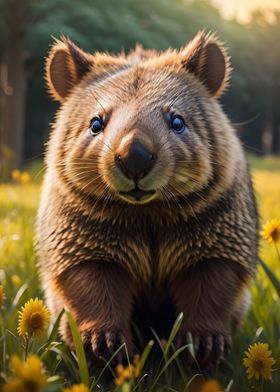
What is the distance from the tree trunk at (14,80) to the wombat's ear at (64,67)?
11844mm

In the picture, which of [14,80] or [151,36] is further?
[151,36]

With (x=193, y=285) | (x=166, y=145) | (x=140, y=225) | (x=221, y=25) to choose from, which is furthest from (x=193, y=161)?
(x=221, y=25)

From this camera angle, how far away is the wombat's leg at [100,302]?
109 inches

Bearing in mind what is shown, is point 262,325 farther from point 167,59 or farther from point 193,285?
point 167,59

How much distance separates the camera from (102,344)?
275 cm

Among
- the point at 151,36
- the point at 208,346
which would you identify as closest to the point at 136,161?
the point at 208,346

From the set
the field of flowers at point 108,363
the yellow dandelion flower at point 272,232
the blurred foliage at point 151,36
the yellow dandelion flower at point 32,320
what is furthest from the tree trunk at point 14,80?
the yellow dandelion flower at point 32,320

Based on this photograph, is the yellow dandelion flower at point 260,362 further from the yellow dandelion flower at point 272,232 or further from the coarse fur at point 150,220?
the yellow dandelion flower at point 272,232

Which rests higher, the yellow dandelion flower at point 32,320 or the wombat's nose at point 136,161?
the wombat's nose at point 136,161

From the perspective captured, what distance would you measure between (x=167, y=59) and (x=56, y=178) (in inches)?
34.0

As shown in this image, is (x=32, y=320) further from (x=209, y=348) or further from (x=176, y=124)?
(x=176, y=124)

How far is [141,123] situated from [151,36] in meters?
14.5

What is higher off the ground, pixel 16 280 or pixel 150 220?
pixel 150 220

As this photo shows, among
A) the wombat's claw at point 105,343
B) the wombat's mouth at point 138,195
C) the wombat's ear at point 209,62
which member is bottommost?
the wombat's claw at point 105,343
